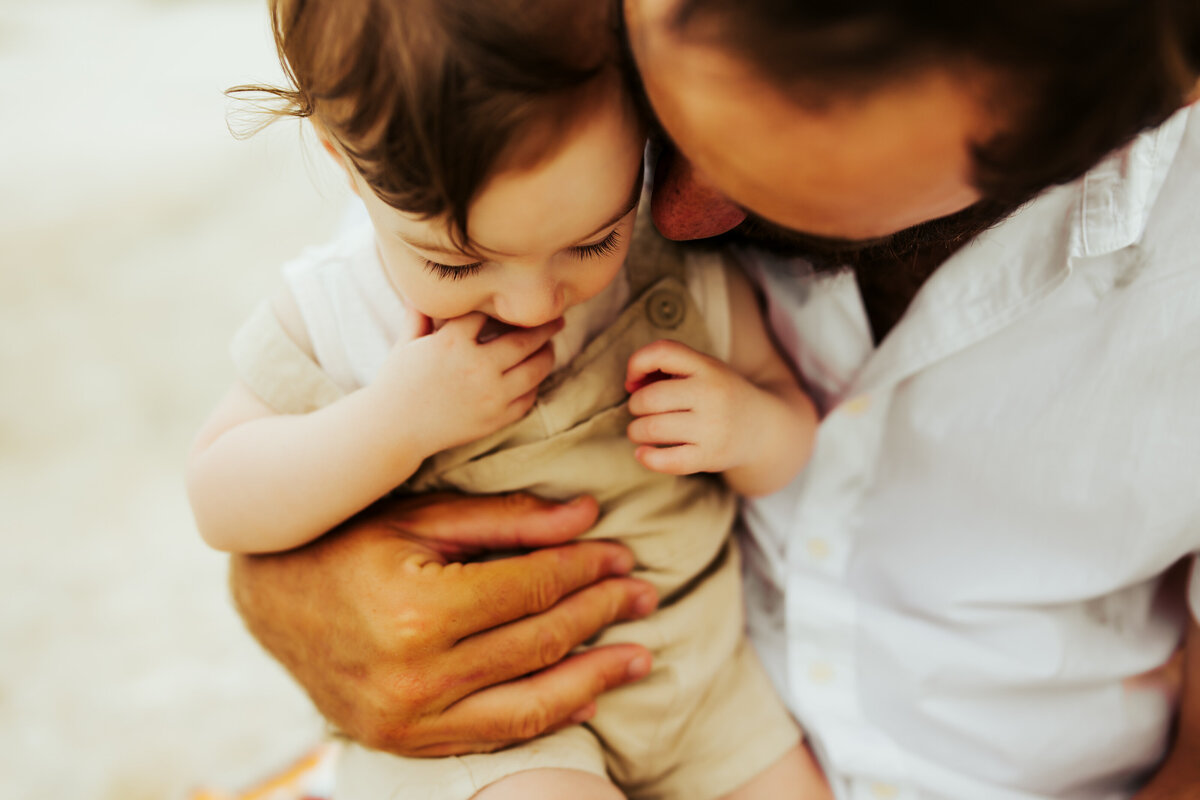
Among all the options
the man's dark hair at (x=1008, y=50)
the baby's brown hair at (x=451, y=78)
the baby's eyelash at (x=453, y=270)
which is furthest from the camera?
the baby's eyelash at (x=453, y=270)

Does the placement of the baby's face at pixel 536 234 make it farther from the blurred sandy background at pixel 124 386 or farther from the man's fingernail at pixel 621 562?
the man's fingernail at pixel 621 562

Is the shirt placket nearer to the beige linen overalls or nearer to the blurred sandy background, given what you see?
the beige linen overalls

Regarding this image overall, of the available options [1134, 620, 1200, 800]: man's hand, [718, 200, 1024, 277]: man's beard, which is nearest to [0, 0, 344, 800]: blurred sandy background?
[718, 200, 1024, 277]: man's beard

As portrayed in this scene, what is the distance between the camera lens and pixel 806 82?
15.2 inches

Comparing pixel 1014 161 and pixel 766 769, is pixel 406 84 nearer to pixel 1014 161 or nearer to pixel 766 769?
pixel 1014 161

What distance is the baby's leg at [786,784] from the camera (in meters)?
0.78

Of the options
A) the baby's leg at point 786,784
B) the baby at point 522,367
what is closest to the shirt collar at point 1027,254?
the baby at point 522,367

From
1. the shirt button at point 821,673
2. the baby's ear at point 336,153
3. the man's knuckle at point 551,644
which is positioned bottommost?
the shirt button at point 821,673

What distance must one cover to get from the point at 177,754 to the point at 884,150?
128 cm

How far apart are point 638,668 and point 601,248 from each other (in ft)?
1.28

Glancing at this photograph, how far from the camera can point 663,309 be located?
751 mm

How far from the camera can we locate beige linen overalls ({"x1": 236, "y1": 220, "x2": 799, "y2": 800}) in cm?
73

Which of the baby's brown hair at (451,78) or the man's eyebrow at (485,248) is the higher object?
the baby's brown hair at (451,78)

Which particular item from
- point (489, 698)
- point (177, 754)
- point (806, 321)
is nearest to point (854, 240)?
point (806, 321)
